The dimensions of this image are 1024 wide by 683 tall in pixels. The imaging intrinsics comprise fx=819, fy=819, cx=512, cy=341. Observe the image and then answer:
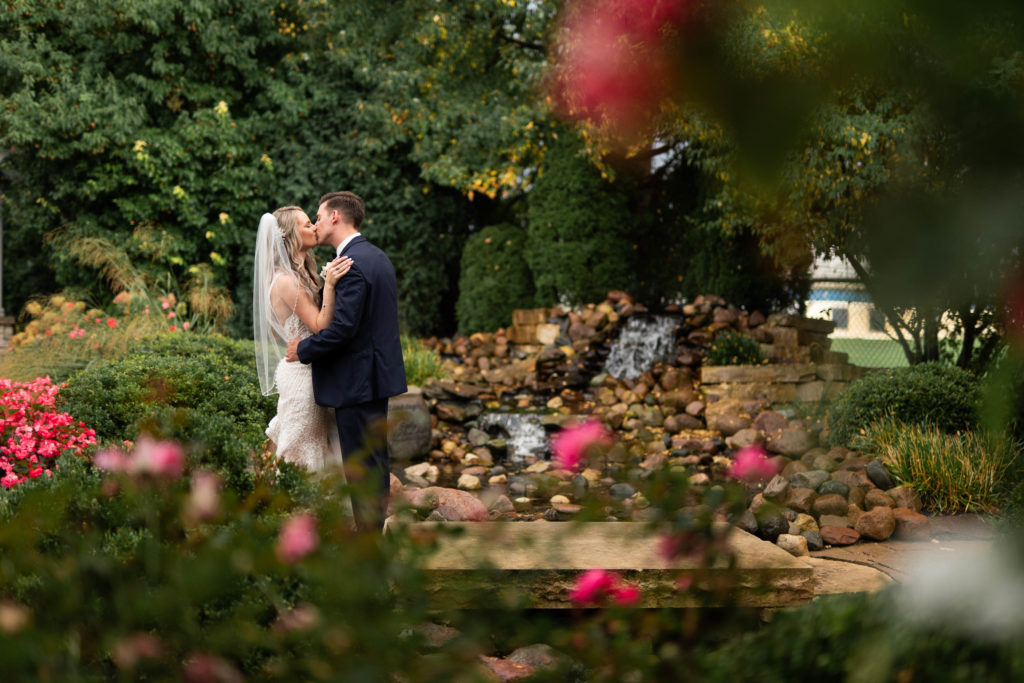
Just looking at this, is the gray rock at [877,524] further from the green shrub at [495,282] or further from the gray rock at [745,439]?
the green shrub at [495,282]

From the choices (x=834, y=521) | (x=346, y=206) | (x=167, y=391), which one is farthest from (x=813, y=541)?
(x=167, y=391)

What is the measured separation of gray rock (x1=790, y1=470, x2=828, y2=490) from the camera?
5496 millimetres

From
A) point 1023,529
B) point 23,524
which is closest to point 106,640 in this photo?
point 23,524

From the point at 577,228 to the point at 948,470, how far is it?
7093 mm

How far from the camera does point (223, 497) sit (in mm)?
1243

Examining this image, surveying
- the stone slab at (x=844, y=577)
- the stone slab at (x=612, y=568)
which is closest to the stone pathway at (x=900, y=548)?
the stone slab at (x=844, y=577)

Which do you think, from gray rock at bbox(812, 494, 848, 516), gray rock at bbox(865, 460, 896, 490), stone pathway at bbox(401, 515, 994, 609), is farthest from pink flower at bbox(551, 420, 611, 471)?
gray rock at bbox(865, 460, 896, 490)

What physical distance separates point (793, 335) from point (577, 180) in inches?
148

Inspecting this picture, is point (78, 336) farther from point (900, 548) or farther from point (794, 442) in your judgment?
point (900, 548)

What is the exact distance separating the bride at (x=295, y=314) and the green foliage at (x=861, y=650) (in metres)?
2.78

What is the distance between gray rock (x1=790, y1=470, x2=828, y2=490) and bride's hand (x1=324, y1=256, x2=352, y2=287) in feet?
11.5

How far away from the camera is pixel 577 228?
11.6 meters

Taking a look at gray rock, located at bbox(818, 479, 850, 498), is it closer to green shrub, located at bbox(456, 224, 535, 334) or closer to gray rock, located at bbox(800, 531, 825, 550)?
gray rock, located at bbox(800, 531, 825, 550)

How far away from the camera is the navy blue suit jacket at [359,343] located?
11.9 feet
